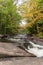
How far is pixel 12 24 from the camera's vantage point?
14984 mm

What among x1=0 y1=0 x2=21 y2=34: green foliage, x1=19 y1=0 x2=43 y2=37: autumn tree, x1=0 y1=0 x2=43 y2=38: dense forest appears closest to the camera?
x1=19 y1=0 x2=43 y2=37: autumn tree

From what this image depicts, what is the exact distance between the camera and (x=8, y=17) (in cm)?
1471

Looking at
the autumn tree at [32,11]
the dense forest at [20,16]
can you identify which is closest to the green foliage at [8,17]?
the dense forest at [20,16]

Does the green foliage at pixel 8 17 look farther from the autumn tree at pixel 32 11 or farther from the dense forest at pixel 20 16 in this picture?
the autumn tree at pixel 32 11

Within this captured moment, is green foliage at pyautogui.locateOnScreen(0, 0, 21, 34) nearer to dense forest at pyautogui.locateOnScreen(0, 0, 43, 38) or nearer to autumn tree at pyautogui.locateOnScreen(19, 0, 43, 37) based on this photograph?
dense forest at pyautogui.locateOnScreen(0, 0, 43, 38)

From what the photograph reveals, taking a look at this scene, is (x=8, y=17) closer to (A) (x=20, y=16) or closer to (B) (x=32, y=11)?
(A) (x=20, y=16)

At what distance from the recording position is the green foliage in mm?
14383

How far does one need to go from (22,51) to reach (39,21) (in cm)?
701

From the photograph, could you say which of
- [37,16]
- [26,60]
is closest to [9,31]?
[37,16]

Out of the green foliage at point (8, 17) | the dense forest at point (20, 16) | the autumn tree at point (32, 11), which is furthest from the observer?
the green foliage at point (8, 17)

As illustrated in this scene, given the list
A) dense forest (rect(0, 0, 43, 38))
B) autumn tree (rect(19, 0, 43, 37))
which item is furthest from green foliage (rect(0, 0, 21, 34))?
autumn tree (rect(19, 0, 43, 37))

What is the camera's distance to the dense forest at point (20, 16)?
14.1 m

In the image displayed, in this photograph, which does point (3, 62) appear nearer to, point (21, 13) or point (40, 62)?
point (40, 62)

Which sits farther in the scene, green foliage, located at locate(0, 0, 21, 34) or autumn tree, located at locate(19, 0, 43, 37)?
green foliage, located at locate(0, 0, 21, 34)
